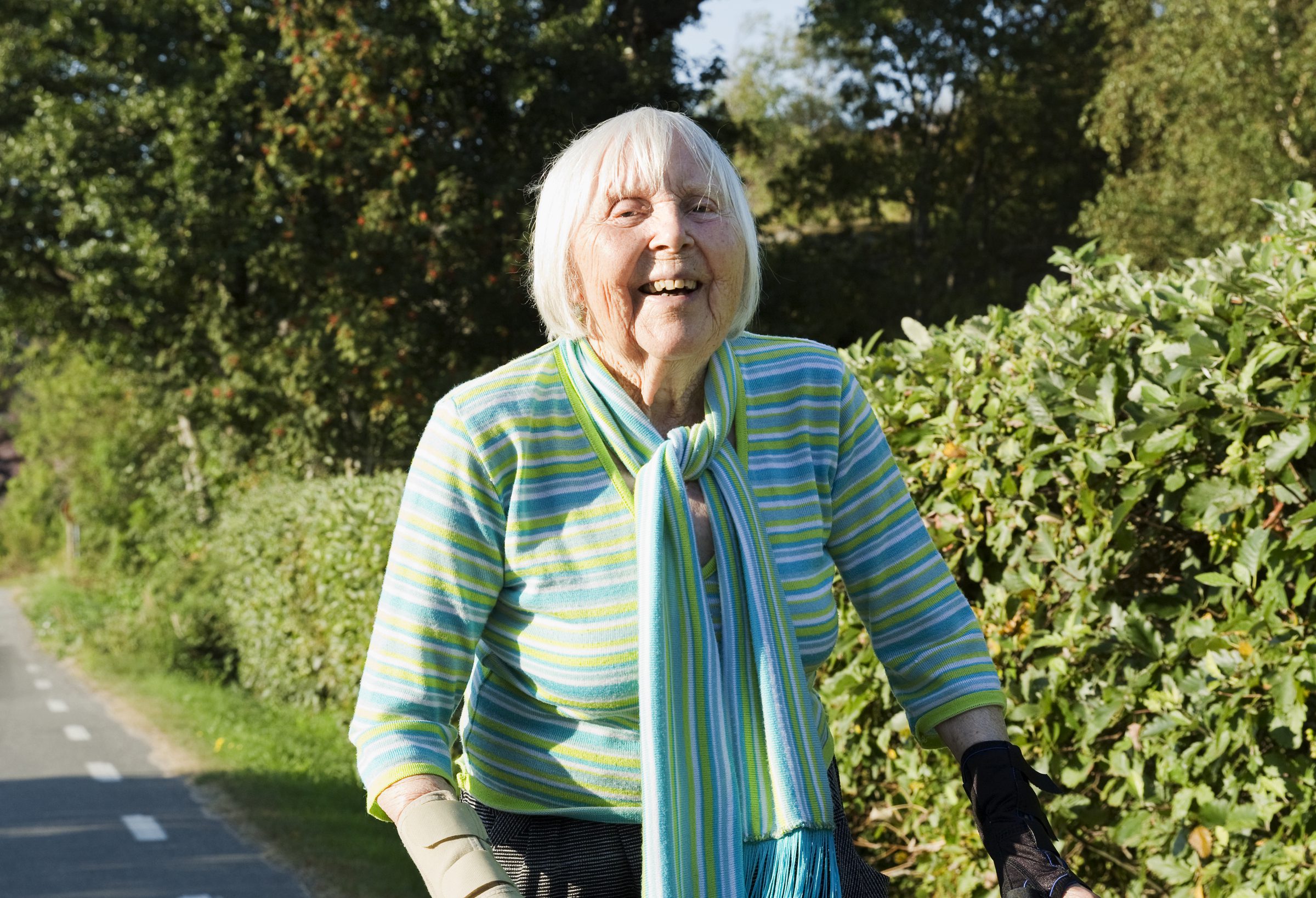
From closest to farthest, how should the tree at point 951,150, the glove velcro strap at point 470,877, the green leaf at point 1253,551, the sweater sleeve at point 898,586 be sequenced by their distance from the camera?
the glove velcro strap at point 470,877 → the sweater sleeve at point 898,586 → the green leaf at point 1253,551 → the tree at point 951,150

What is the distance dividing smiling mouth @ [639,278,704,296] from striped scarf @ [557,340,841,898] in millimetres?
147

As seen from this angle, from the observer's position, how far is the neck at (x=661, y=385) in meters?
1.89

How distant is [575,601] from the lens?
5.66ft

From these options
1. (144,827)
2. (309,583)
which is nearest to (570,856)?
(144,827)

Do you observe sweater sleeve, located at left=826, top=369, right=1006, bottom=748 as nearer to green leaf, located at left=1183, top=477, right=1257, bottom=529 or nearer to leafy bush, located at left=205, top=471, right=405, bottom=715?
green leaf, located at left=1183, top=477, right=1257, bottom=529

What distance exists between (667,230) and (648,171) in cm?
9

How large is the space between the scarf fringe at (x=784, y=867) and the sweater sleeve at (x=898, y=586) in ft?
1.06

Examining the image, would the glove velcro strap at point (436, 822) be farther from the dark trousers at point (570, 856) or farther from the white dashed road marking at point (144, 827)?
the white dashed road marking at point (144, 827)

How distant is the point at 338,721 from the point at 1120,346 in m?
7.28

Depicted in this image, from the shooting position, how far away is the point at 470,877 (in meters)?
1.57

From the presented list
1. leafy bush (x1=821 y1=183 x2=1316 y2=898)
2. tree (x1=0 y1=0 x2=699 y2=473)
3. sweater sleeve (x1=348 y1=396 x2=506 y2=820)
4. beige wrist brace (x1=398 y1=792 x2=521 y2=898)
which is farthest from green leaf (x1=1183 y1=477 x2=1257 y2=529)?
tree (x1=0 y1=0 x2=699 y2=473)

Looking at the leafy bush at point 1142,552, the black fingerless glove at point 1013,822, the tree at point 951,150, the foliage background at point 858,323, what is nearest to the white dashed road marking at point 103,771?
the foliage background at point 858,323

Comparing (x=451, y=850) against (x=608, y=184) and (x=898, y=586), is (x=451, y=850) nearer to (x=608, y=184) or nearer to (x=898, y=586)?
(x=898, y=586)

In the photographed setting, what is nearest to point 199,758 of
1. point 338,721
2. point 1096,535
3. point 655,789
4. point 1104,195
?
point 338,721
